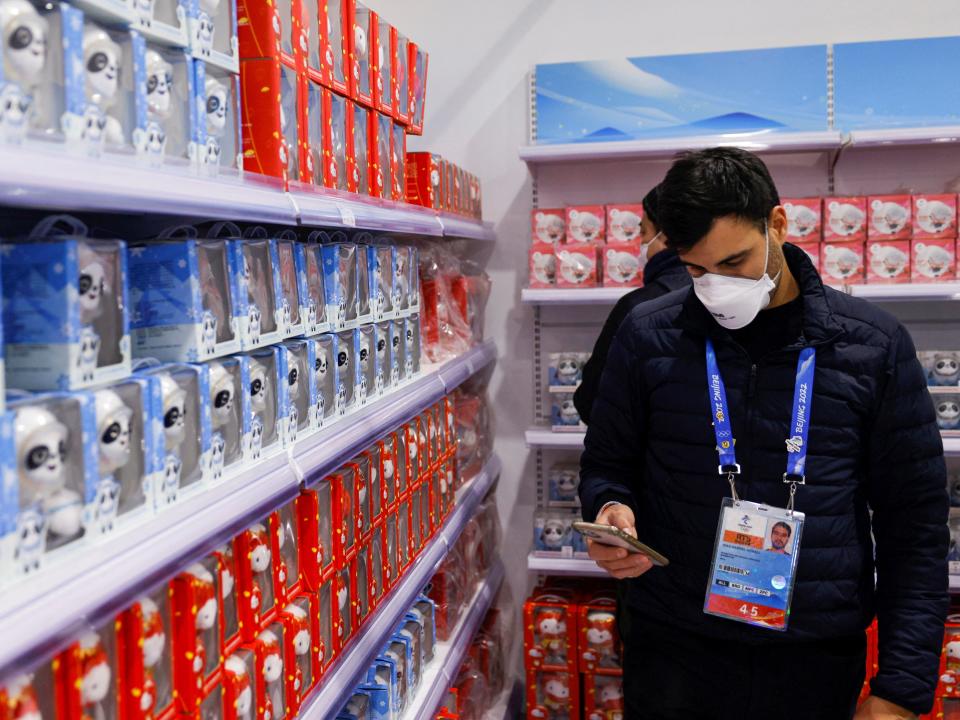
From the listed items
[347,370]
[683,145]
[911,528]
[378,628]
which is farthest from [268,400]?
[683,145]

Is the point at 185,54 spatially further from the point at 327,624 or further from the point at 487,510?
the point at 487,510

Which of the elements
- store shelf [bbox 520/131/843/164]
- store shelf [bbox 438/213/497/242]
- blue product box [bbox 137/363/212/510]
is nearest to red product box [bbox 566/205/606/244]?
store shelf [bbox 520/131/843/164]

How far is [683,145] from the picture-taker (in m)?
3.48

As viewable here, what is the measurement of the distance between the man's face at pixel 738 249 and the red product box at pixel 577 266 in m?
1.78

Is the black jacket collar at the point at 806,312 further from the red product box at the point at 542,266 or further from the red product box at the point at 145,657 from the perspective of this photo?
the red product box at the point at 542,266

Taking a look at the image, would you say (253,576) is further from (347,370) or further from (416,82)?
(416,82)

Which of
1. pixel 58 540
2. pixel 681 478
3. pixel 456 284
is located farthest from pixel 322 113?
pixel 456 284

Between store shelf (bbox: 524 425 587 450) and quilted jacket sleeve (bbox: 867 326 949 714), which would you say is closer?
quilted jacket sleeve (bbox: 867 326 949 714)

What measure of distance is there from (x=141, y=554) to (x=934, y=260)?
3.03m

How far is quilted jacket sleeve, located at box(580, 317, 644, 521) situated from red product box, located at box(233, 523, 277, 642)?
706 millimetres

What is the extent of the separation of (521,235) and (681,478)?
234cm

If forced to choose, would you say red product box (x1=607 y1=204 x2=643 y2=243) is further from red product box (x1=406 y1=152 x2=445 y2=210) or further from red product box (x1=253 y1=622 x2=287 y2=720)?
red product box (x1=253 y1=622 x2=287 y2=720)

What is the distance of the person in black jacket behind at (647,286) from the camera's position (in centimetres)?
289

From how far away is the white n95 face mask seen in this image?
1778 millimetres
